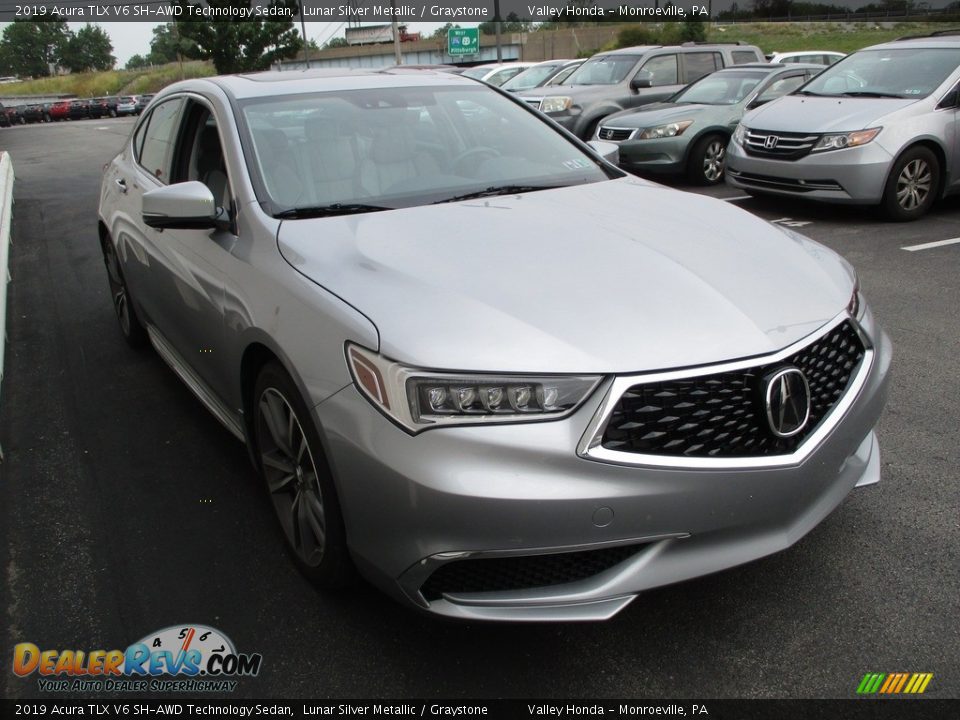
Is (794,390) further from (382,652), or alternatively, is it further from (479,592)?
(382,652)

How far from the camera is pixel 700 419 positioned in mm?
2127

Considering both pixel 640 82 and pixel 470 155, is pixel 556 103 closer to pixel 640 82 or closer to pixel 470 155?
pixel 640 82

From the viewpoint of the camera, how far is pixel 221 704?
234 centimetres

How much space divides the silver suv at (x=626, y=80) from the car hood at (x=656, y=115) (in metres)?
1.07

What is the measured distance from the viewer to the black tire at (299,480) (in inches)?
94.6

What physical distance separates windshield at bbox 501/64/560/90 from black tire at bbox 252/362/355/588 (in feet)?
47.6

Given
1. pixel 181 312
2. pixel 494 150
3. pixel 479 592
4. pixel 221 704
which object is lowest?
pixel 221 704

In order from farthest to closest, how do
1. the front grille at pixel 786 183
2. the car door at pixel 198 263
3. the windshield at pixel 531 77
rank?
the windshield at pixel 531 77, the front grille at pixel 786 183, the car door at pixel 198 263

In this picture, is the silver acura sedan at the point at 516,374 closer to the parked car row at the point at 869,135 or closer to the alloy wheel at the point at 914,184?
the parked car row at the point at 869,135

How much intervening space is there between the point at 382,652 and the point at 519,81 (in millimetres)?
15685

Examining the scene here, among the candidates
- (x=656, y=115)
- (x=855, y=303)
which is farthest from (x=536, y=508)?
(x=656, y=115)

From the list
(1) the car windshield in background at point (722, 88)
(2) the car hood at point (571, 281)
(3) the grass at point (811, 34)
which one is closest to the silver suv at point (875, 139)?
(1) the car windshield in background at point (722, 88)

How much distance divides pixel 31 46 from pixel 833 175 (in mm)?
142746

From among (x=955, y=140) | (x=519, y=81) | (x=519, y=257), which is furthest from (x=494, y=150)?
(x=519, y=81)
